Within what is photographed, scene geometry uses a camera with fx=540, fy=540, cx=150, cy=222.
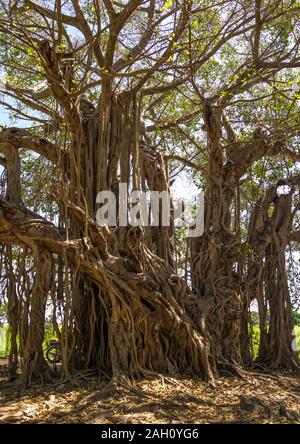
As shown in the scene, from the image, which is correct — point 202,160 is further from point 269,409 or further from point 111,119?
point 269,409

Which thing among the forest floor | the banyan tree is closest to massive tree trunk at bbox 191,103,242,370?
the banyan tree

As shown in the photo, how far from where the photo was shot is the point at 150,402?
373 cm

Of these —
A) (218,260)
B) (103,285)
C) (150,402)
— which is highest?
(218,260)

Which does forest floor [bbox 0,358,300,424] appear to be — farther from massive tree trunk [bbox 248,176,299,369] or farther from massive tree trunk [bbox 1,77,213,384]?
massive tree trunk [bbox 248,176,299,369]

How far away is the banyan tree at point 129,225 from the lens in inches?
178

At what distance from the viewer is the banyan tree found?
4.53 m

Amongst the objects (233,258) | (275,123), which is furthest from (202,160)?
(233,258)

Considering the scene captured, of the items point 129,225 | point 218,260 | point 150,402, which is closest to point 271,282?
point 218,260

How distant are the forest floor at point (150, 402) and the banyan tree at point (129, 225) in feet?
0.73

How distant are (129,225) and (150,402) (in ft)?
6.07

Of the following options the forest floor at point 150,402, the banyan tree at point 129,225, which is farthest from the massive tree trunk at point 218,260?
the forest floor at point 150,402

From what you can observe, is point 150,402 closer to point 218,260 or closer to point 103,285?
point 103,285

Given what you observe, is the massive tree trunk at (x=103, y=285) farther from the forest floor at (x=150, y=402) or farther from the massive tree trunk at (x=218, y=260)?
the massive tree trunk at (x=218, y=260)

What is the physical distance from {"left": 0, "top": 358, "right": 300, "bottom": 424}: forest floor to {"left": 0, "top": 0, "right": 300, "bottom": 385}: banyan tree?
224 mm
